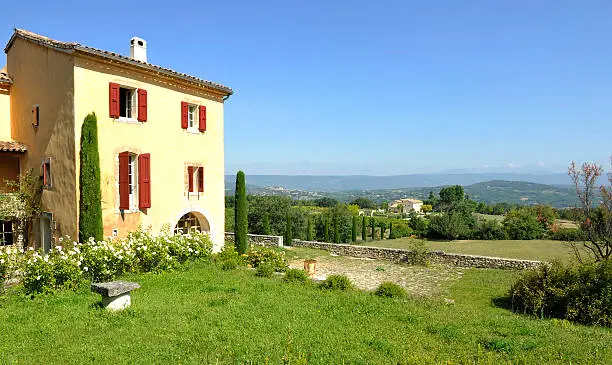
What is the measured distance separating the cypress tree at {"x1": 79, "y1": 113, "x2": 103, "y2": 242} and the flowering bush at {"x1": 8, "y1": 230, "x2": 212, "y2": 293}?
3.50ft

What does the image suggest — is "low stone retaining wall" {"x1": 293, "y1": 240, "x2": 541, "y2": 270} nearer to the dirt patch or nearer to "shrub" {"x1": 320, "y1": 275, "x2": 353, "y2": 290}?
the dirt patch

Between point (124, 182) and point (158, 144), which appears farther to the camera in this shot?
point (158, 144)

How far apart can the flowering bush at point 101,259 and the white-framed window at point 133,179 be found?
1522mm

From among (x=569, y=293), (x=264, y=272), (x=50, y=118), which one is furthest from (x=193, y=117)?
(x=569, y=293)

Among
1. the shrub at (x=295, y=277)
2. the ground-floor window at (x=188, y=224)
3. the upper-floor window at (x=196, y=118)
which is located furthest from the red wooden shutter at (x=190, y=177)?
the shrub at (x=295, y=277)

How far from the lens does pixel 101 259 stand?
34.1ft

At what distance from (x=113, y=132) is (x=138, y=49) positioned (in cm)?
418

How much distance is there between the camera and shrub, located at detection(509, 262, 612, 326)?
9.05 meters

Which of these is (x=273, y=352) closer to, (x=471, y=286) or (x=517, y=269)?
(x=471, y=286)

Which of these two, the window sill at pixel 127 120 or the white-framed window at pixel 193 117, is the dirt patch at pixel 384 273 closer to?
the white-framed window at pixel 193 117

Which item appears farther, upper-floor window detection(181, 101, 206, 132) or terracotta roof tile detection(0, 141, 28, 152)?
upper-floor window detection(181, 101, 206, 132)

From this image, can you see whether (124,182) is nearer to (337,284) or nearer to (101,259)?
(101,259)

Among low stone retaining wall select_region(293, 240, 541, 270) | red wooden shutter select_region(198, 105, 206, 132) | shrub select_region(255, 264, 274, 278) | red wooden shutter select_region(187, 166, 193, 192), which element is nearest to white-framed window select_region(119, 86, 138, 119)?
Answer: red wooden shutter select_region(198, 105, 206, 132)

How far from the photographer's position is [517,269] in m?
Result: 18.5
